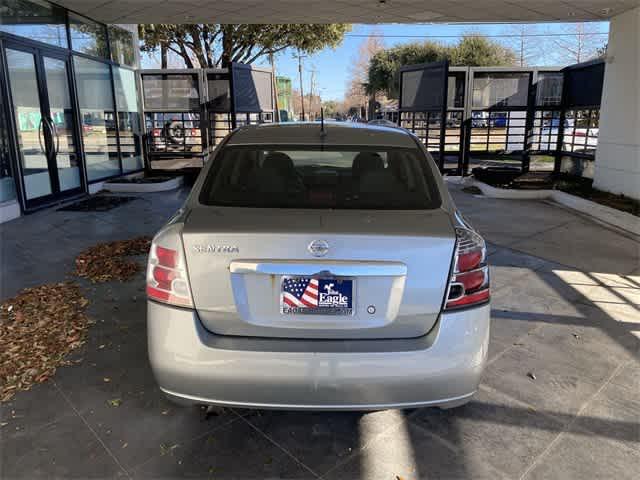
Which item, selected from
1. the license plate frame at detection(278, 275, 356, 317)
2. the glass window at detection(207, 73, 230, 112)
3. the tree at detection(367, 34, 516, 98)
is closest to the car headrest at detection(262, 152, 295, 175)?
the license plate frame at detection(278, 275, 356, 317)

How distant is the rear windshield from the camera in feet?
8.45

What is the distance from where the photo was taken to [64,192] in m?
9.49

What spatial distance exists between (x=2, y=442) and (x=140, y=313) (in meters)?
1.67

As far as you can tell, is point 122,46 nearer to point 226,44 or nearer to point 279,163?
point 226,44

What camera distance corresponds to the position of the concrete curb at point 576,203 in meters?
7.23

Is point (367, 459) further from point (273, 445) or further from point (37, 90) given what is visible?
point (37, 90)

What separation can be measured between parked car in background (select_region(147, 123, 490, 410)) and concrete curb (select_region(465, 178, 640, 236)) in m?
6.12

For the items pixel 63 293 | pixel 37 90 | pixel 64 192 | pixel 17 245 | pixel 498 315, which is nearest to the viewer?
pixel 498 315

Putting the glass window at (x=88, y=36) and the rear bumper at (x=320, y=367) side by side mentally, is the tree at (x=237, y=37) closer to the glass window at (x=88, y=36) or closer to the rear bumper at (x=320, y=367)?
the glass window at (x=88, y=36)

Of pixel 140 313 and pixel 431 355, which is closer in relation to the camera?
pixel 431 355

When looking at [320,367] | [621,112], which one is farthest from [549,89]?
[320,367]

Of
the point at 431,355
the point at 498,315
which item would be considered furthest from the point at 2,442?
the point at 498,315

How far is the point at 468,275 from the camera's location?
2211mm

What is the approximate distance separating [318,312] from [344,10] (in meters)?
9.33
